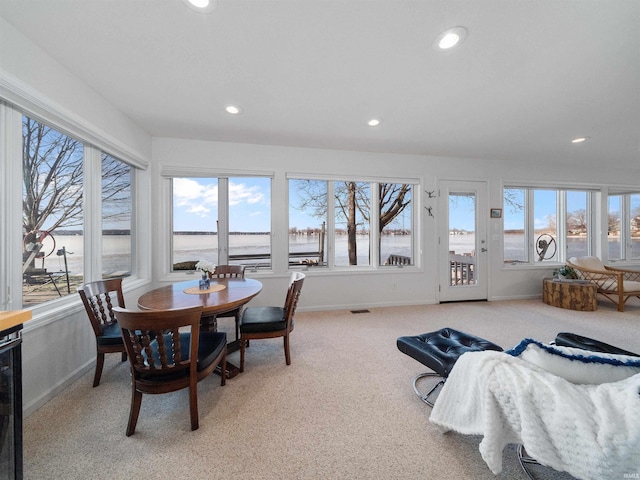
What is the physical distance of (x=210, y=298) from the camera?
205cm

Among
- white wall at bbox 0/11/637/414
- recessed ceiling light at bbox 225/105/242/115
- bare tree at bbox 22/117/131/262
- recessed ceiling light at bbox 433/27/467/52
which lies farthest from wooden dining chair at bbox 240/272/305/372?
recessed ceiling light at bbox 433/27/467/52

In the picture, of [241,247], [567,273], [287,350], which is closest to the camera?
[287,350]

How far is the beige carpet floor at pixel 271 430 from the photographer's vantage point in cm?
130

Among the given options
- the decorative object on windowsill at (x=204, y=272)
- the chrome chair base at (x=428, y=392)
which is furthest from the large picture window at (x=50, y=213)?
the chrome chair base at (x=428, y=392)

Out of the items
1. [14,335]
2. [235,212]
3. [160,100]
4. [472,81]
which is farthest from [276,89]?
[14,335]

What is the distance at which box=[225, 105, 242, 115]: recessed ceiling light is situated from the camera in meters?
2.58

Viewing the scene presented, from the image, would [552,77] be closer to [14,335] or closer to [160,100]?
[160,100]

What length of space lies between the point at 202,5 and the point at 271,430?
A: 2.53 m

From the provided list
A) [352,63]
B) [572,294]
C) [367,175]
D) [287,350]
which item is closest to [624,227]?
[572,294]

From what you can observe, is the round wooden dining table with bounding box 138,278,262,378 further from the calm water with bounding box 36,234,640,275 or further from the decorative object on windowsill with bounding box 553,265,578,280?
the decorative object on windowsill with bounding box 553,265,578,280

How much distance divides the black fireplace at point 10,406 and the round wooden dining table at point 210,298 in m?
0.82

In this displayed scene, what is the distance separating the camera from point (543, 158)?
4324mm

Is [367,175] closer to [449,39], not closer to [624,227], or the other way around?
[449,39]

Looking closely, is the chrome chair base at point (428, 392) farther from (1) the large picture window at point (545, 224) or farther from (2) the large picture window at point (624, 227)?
(2) the large picture window at point (624, 227)
